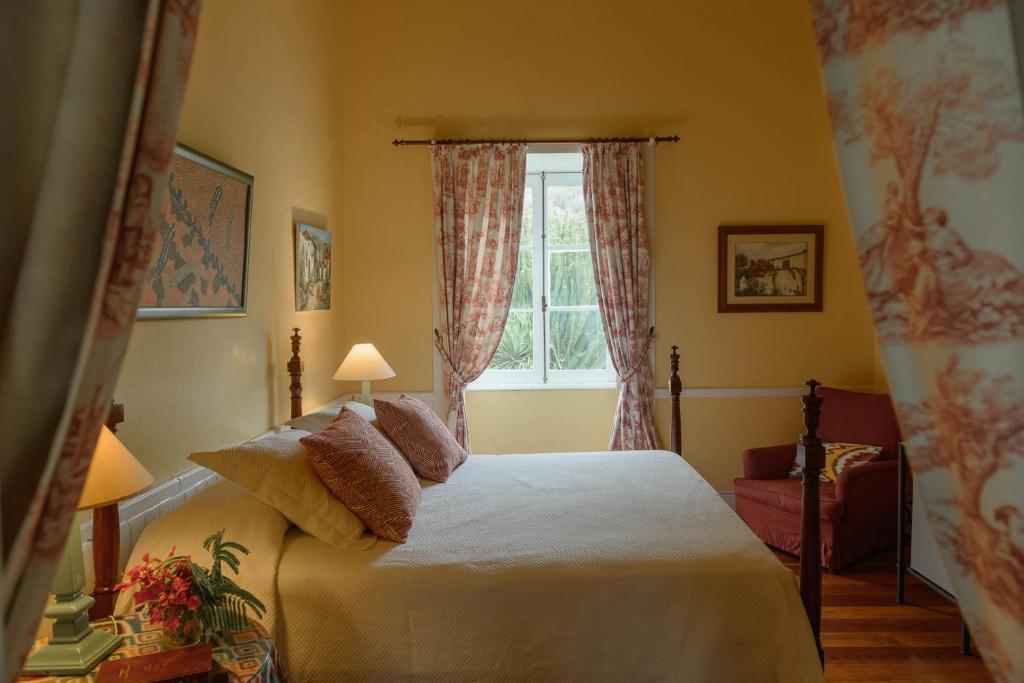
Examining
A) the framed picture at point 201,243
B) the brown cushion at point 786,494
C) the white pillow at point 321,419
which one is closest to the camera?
the framed picture at point 201,243

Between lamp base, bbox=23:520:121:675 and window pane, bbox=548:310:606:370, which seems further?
window pane, bbox=548:310:606:370

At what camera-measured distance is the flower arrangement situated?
5.86ft

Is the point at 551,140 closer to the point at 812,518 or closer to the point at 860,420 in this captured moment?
the point at 860,420

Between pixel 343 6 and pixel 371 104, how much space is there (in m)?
0.76

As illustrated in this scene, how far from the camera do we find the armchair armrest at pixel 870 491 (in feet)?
13.5

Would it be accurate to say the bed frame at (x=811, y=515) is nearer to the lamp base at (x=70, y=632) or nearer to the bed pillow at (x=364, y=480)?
the bed pillow at (x=364, y=480)

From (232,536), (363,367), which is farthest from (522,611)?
(363,367)

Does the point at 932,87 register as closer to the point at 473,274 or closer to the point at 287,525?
the point at 287,525

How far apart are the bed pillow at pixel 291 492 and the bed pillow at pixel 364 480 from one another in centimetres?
4

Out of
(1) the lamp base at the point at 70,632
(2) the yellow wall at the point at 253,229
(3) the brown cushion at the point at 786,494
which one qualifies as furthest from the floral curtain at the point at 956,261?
(3) the brown cushion at the point at 786,494

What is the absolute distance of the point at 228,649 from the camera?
188 centimetres

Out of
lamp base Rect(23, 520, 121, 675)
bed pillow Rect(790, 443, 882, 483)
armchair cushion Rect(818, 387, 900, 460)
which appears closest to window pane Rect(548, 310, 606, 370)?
armchair cushion Rect(818, 387, 900, 460)

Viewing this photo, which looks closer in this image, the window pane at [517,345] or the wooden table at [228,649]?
the wooden table at [228,649]

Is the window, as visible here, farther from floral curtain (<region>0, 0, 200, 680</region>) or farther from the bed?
floral curtain (<region>0, 0, 200, 680</region>)
